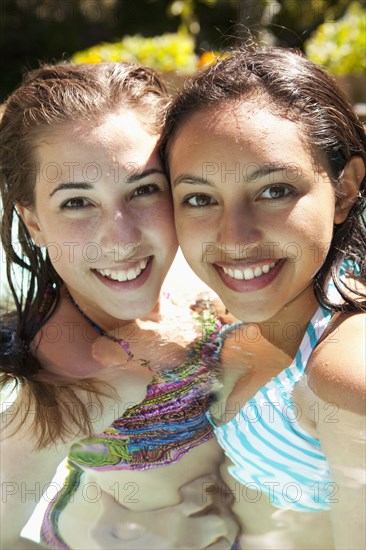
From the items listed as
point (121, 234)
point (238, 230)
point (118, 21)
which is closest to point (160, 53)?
point (118, 21)

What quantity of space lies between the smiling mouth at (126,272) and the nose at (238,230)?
1.31ft

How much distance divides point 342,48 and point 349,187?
5.66 metres

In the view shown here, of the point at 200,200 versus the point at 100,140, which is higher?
the point at 100,140

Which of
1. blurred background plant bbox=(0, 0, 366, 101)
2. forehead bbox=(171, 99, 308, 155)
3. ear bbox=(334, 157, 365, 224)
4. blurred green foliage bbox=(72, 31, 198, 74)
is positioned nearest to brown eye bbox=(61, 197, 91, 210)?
forehead bbox=(171, 99, 308, 155)

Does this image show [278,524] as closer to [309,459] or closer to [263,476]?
[263,476]

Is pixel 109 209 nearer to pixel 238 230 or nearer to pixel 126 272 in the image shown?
pixel 126 272

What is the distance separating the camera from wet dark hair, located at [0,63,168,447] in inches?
96.0

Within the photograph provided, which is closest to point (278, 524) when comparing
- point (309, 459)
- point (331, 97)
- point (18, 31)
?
point (309, 459)

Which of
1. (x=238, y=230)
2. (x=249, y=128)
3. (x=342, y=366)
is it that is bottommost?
(x=342, y=366)

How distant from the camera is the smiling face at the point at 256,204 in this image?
6.95ft

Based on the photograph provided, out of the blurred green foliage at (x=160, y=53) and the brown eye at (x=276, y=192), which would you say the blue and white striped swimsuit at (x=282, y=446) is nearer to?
the brown eye at (x=276, y=192)

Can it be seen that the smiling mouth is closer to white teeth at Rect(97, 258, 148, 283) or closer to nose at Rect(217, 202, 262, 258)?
white teeth at Rect(97, 258, 148, 283)

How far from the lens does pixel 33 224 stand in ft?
8.59

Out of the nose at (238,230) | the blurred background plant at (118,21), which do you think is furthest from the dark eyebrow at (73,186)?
the blurred background plant at (118,21)
